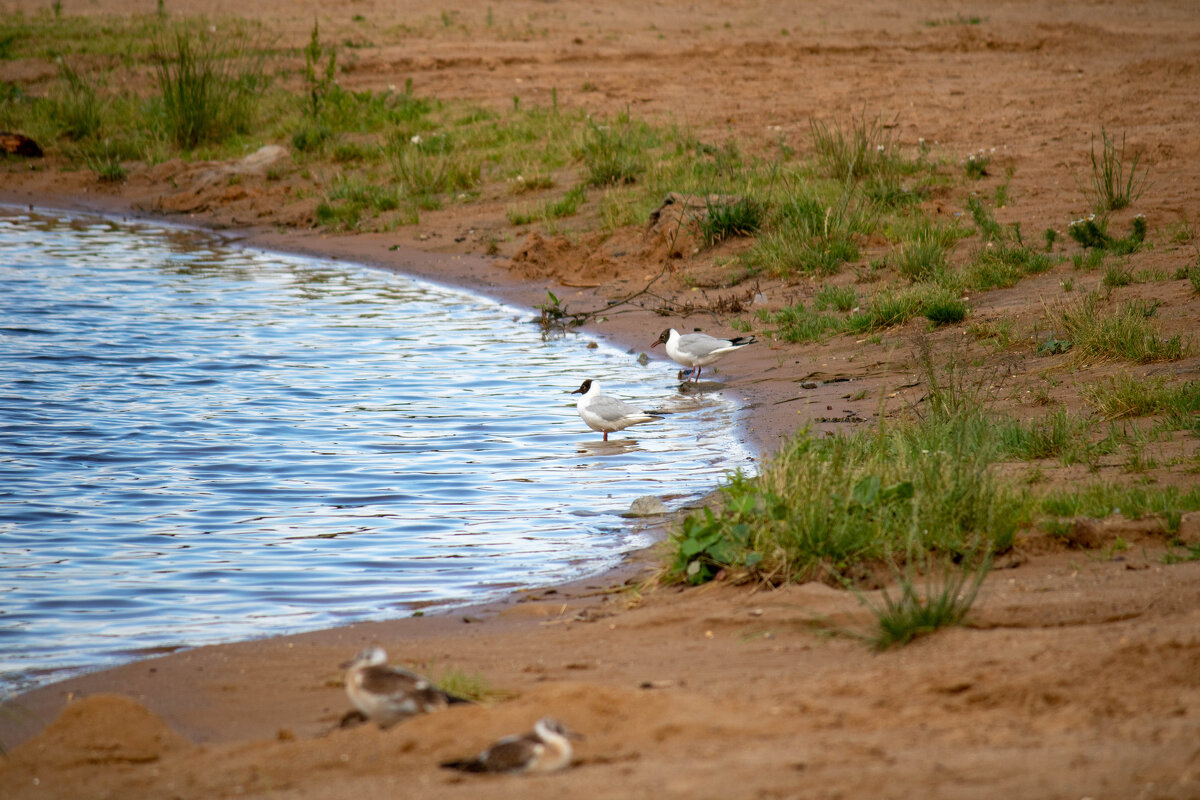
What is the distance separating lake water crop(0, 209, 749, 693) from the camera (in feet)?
18.6

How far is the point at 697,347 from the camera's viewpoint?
31.7ft

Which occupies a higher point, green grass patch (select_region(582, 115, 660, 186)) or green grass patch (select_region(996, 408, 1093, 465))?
green grass patch (select_region(582, 115, 660, 186))

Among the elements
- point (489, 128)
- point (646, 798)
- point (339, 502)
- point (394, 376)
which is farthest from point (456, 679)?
point (489, 128)

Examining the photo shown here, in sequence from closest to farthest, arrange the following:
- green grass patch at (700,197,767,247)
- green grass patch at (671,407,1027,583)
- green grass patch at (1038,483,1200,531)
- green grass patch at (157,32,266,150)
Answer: green grass patch at (671,407,1027,583), green grass patch at (1038,483,1200,531), green grass patch at (700,197,767,247), green grass patch at (157,32,266,150)

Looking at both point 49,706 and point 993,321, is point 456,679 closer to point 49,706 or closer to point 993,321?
point 49,706

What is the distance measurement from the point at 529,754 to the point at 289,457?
17.5ft

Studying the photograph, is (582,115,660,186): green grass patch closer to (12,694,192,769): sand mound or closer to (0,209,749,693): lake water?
(0,209,749,693): lake water

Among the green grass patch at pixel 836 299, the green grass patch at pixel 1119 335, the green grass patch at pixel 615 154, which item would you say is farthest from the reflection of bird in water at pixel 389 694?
the green grass patch at pixel 615 154

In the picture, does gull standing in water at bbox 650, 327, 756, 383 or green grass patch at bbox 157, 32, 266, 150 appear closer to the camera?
gull standing in water at bbox 650, 327, 756, 383

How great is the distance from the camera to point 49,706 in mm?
4371

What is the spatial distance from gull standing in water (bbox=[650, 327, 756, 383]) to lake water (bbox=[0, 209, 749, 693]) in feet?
1.01

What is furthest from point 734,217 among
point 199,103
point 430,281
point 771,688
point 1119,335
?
point 199,103

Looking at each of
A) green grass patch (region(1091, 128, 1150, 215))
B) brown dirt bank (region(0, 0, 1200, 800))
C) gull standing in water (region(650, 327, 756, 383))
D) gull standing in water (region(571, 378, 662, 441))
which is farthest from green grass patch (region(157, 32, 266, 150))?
green grass patch (region(1091, 128, 1150, 215))

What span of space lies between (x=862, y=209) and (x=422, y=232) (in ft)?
19.1
